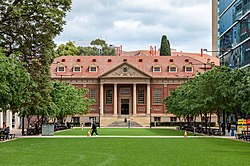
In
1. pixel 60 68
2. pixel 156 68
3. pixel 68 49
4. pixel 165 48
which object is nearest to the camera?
pixel 60 68

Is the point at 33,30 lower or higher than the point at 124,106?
higher

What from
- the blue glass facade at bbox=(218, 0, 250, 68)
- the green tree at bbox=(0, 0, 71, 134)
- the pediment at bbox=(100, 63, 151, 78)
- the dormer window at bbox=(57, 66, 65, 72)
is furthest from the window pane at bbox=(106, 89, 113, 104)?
the green tree at bbox=(0, 0, 71, 134)

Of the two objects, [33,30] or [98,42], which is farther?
[98,42]

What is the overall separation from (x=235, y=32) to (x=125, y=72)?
42840mm

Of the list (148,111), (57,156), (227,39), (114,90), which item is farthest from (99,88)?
(57,156)

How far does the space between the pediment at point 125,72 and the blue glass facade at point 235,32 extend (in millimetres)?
31198

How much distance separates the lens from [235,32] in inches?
2827

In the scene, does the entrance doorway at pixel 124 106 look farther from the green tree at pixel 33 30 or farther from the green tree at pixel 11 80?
the green tree at pixel 11 80

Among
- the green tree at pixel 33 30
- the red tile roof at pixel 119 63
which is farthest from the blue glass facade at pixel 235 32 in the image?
the red tile roof at pixel 119 63

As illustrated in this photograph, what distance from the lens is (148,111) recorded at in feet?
372

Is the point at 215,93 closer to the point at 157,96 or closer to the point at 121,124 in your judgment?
the point at 121,124

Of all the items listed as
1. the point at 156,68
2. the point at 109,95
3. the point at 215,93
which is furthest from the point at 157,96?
the point at 215,93

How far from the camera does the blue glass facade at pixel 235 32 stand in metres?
64.9

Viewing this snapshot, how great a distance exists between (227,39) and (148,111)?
39075mm
